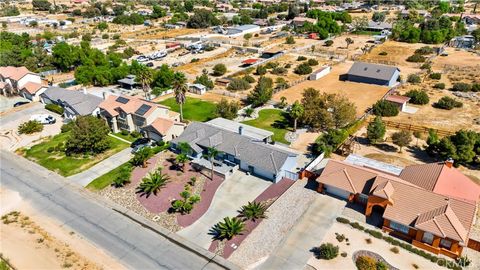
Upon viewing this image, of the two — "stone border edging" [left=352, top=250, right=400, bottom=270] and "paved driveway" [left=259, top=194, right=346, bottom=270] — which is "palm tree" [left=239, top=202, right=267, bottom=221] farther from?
"stone border edging" [left=352, top=250, right=400, bottom=270]

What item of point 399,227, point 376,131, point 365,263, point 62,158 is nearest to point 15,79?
point 62,158

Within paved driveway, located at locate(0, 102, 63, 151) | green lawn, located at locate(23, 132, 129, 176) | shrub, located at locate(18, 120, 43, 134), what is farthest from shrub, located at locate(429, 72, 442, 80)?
shrub, located at locate(18, 120, 43, 134)

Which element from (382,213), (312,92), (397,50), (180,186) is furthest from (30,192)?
(397,50)

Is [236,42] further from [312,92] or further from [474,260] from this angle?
[474,260]

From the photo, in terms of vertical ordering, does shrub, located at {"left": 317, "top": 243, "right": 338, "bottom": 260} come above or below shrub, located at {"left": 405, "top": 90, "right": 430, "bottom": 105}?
above

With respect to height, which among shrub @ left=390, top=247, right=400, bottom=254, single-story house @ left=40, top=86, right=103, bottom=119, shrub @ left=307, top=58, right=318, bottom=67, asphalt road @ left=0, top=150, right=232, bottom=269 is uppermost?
single-story house @ left=40, top=86, right=103, bottom=119
